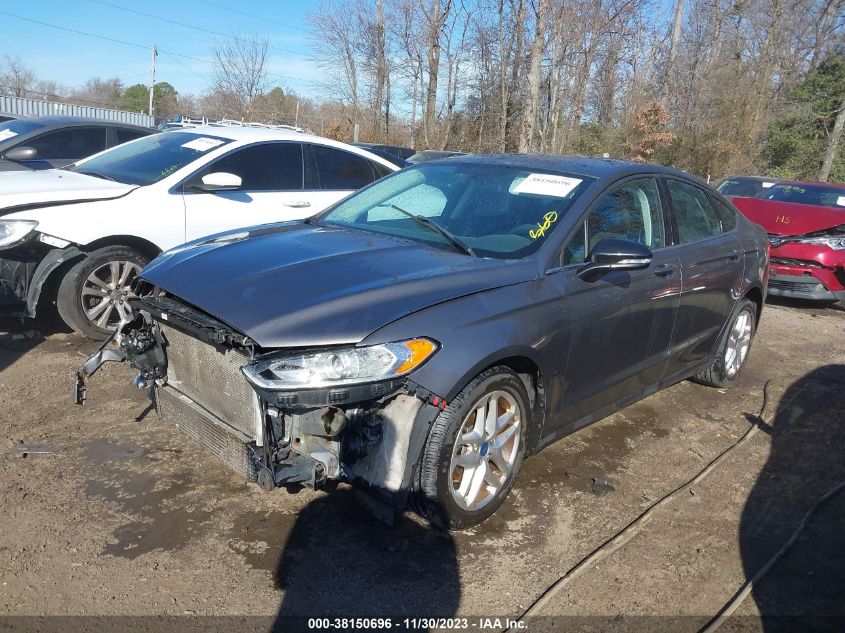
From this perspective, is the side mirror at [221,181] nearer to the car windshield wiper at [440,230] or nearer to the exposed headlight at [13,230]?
the exposed headlight at [13,230]

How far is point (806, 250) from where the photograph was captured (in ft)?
29.2

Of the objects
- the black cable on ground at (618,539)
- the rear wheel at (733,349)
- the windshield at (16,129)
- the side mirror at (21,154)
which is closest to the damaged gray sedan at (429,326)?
the black cable on ground at (618,539)


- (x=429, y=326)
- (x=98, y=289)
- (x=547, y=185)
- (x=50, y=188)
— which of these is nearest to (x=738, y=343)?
(x=547, y=185)

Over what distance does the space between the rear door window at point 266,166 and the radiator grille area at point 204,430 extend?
2848mm

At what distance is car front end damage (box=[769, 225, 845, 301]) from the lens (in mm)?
8812

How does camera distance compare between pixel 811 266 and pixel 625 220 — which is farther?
pixel 811 266

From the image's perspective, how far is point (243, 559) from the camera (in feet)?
10.1

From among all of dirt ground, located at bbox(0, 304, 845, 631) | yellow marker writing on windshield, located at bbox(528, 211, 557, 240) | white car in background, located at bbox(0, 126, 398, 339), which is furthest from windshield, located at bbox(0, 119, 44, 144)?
yellow marker writing on windshield, located at bbox(528, 211, 557, 240)

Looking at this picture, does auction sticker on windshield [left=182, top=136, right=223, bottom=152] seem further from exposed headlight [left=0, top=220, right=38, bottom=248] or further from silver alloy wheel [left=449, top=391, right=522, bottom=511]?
silver alloy wheel [left=449, top=391, right=522, bottom=511]

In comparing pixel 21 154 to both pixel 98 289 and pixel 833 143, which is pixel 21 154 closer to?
pixel 98 289

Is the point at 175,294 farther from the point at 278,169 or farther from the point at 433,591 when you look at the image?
the point at 278,169

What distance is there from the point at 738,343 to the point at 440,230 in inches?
127

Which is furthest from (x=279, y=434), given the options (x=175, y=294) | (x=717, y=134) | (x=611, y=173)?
(x=717, y=134)

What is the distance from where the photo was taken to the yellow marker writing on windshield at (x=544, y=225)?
3754 millimetres
